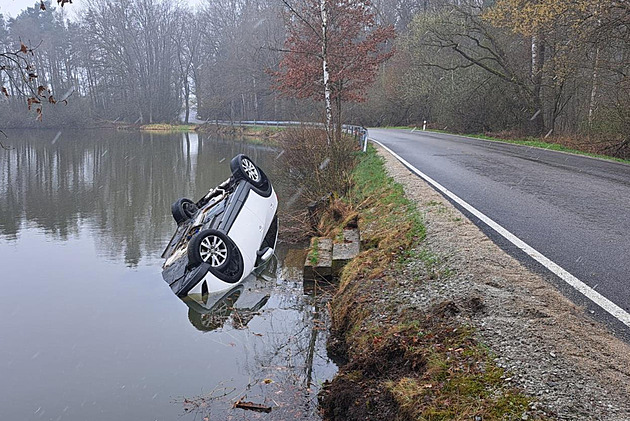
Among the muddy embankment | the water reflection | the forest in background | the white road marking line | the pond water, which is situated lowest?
the pond water

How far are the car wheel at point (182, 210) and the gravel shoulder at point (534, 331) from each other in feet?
26.3

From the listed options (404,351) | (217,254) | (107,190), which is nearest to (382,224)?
(217,254)

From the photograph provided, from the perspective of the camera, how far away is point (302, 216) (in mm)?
14445

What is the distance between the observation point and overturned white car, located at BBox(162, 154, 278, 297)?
9.44 m

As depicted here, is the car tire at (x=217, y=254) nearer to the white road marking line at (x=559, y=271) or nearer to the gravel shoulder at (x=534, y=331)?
the white road marking line at (x=559, y=271)

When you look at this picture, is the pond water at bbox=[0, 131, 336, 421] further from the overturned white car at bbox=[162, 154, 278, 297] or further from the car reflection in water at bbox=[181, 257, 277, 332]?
the overturned white car at bbox=[162, 154, 278, 297]

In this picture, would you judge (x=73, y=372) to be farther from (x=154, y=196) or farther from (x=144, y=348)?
(x=154, y=196)

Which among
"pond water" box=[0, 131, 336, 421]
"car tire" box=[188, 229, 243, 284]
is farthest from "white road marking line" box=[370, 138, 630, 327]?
"car tire" box=[188, 229, 243, 284]

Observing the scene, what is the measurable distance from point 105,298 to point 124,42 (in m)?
68.1

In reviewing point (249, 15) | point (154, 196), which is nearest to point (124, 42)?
point (249, 15)

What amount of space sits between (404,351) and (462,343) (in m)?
0.54

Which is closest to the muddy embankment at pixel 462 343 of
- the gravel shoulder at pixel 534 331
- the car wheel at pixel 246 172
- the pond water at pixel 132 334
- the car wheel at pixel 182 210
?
the gravel shoulder at pixel 534 331

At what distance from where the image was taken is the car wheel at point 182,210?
13438mm

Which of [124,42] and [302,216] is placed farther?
[124,42]
